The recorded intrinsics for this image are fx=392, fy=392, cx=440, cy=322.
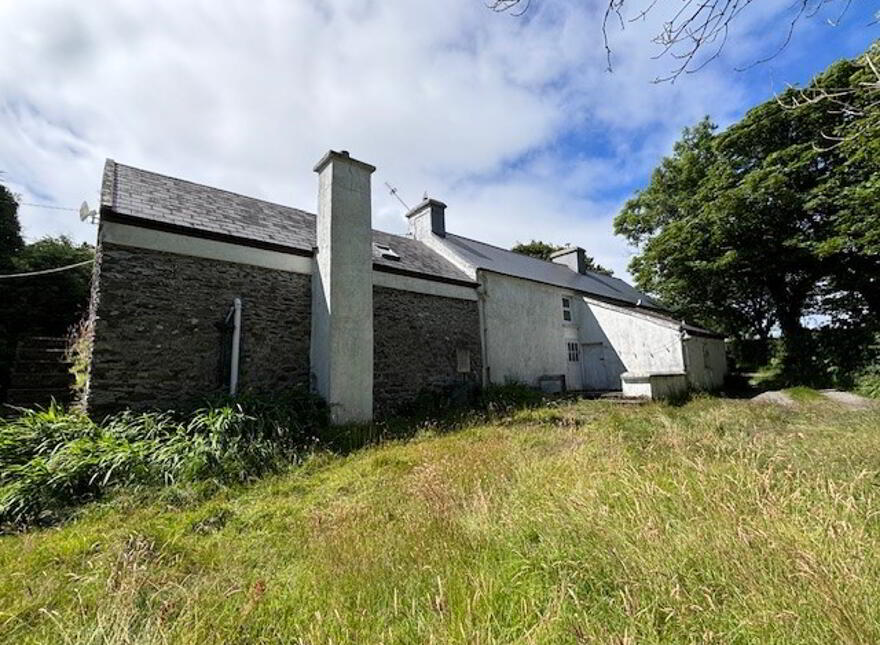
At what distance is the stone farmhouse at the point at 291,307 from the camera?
7371 mm

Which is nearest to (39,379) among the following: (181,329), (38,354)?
(38,354)

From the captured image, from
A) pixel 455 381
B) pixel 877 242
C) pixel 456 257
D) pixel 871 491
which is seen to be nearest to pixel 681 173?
pixel 877 242

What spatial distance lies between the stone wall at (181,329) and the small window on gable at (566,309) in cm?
Result: 1161

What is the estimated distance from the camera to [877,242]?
524 inches

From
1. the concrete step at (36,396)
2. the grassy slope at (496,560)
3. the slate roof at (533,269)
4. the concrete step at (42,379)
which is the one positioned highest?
the slate roof at (533,269)

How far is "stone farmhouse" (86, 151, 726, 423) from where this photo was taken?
7.37 m

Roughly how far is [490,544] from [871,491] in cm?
304

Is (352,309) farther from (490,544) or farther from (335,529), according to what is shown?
(490,544)

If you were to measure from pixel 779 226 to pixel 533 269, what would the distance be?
1009 centimetres

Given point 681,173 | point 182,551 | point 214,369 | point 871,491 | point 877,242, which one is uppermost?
point 681,173

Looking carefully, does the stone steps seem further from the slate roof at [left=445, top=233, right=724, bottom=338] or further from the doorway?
the doorway

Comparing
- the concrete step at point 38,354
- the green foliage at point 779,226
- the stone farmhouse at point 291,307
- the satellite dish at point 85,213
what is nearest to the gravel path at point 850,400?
the green foliage at point 779,226

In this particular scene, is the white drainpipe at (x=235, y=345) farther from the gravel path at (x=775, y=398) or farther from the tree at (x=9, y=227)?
the gravel path at (x=775, y=398)

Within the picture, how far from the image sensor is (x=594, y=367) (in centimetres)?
1706
